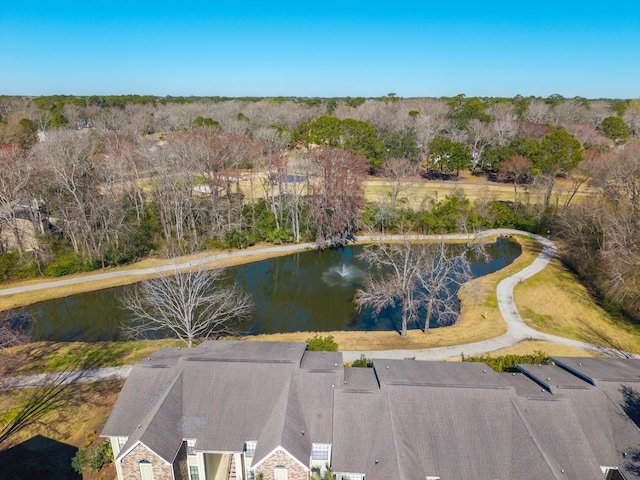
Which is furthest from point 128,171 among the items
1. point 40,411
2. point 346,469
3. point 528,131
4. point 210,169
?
point 528,131

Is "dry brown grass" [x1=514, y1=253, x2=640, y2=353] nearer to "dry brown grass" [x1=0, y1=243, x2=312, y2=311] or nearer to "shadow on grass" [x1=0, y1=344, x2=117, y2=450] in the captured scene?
"dry brown grass" [x1=0, y1=243, x2=312, y2=311]

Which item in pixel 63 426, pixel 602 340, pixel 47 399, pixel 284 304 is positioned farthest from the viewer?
pixel 284 304

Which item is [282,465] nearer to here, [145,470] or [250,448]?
[250,448]

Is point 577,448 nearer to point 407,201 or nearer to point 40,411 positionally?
point 40,411

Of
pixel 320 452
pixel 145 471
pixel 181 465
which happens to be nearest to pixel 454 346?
pixel 320 452

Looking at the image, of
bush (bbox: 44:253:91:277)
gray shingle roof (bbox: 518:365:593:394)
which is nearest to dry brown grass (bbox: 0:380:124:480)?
bush (bbox: 44:253:91:277)
